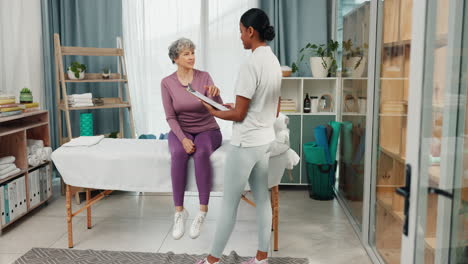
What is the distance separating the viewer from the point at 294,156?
9.86 ft

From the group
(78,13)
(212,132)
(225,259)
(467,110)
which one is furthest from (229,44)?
(467,110)

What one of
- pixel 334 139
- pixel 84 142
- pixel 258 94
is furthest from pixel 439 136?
pixel 334 139

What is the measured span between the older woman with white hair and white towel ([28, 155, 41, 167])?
1431 mm

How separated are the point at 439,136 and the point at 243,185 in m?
1.10

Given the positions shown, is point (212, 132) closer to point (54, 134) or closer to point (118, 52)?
point (118, 52)

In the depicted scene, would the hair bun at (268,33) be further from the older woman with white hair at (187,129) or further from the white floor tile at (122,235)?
the white floor tile at (122,235)

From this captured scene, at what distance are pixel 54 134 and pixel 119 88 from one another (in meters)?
0.93

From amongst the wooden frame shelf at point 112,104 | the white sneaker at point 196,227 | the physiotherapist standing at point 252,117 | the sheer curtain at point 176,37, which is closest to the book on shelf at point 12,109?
the wooden frame shelf at point 112,104

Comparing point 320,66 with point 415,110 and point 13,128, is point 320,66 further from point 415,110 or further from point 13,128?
point 415,110

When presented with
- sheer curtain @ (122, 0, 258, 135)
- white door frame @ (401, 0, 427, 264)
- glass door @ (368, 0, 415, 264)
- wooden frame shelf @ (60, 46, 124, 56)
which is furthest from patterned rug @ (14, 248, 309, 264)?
sheer curtain @ (122, 0, 258, 135)

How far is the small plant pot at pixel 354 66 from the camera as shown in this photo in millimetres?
3195

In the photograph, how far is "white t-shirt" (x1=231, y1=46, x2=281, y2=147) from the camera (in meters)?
2.21

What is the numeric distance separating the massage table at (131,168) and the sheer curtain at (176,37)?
193cm

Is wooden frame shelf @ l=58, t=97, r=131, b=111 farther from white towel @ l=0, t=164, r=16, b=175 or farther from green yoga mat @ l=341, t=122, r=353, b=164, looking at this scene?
green yoga mat @ l=341, t=122, r=353, b=164
